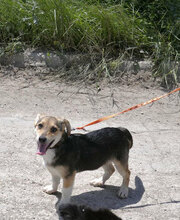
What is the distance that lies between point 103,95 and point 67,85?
0.75 m

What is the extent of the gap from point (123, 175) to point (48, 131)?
123 centimetres

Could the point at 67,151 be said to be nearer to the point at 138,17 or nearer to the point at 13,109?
the point at 13,109

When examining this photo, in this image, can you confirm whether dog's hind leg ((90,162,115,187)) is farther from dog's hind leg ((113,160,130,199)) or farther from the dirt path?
dog's hind leg ((113,160,130,199))

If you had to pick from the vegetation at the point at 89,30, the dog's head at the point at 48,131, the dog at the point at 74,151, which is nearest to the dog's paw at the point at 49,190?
the dog at the point at 74,151

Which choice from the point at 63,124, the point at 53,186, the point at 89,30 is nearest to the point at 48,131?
the point at 63,124

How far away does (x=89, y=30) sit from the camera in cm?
838

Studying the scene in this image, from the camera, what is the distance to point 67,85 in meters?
7.84

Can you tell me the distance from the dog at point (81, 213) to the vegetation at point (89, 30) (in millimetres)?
4214

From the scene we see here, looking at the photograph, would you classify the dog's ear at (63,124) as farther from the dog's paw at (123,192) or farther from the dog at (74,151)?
the dog's paw at (123,192)

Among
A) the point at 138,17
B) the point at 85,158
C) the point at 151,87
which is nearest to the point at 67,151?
the point at 85,158

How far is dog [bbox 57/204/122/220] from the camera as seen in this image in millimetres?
4496

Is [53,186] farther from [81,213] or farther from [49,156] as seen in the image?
[49,156]

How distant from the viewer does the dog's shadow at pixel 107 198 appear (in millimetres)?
4758

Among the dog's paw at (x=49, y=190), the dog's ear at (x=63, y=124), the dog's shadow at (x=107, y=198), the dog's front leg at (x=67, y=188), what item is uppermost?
the dog's ear at (x=63, y=124)
